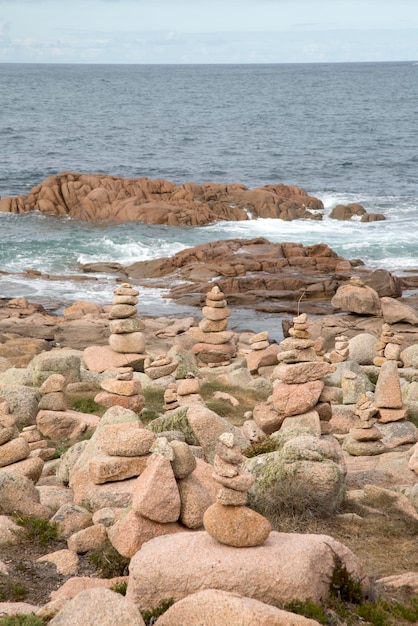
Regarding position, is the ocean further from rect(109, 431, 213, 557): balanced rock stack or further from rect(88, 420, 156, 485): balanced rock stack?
rect(109, 431, 213, 557): balanced rock stack

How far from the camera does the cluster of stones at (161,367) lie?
23219 mm

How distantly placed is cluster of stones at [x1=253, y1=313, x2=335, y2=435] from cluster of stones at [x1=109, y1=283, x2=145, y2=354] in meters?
6.17

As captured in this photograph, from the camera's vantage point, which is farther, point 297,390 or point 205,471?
point 297,390

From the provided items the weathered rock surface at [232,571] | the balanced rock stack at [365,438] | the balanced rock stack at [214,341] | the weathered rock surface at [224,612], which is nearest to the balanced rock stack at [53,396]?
the balanced rock stack at [365,438]

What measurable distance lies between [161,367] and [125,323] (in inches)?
70.7

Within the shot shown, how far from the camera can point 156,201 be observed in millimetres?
62375

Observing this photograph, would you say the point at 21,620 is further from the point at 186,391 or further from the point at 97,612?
the point at 186,391

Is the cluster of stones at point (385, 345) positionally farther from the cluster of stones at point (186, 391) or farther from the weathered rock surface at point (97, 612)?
the weathered rock surface at point (97, 612)

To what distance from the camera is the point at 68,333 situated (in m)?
33.6

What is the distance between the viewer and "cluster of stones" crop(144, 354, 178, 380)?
2322 centimetres

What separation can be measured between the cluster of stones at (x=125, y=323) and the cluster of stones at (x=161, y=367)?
129 centimetres

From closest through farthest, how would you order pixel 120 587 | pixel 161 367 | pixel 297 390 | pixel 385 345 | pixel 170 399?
pixel 120 587 → pixel 297 390 → pixel 170 399 → pixel 161 367 → pixel 385 345

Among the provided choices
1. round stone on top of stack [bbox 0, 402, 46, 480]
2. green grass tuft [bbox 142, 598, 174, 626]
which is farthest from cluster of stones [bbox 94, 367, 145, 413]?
green grass tuft [bbox 142, 598, 174, 626]

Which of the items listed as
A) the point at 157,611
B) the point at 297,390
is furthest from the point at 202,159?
the point at 157,611
